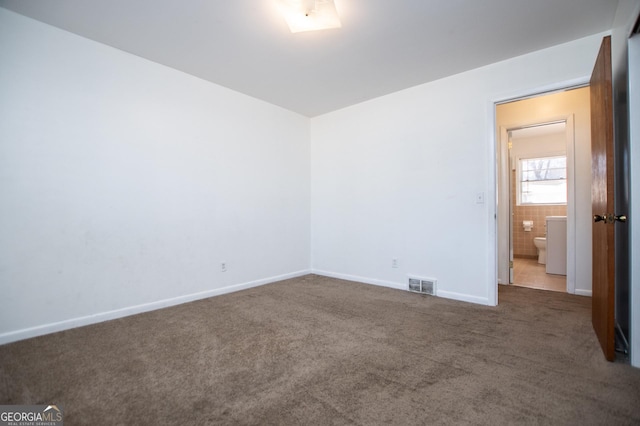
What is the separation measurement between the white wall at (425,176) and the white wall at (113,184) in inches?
47.4

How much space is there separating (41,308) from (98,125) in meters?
1.69

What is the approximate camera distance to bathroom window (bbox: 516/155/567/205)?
640 centimetres

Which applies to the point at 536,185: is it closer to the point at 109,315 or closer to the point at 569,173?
the point at 569,173

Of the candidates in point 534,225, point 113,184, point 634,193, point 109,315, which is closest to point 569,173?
point 634,193

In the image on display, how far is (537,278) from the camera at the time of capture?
443cm

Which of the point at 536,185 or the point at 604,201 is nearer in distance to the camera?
the point at 604,201

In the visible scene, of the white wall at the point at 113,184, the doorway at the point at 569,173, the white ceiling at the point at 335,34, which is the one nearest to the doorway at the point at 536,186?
the doorway at the point at 569,173

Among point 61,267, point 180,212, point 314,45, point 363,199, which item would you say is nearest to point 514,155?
point 363,199

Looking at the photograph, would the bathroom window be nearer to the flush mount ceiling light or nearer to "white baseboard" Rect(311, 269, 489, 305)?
"white baseboard" Rect(311, 269, 489, 305)

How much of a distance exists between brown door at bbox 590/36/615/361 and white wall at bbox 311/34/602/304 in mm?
861

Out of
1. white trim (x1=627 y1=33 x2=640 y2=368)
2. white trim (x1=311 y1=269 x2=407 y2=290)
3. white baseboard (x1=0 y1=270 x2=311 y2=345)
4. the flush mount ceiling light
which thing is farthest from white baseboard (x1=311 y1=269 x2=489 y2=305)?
the flush mount ceiling light

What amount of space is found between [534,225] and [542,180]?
1.06 m

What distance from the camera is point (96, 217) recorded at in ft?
8.82

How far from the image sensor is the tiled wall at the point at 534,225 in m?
6.48
